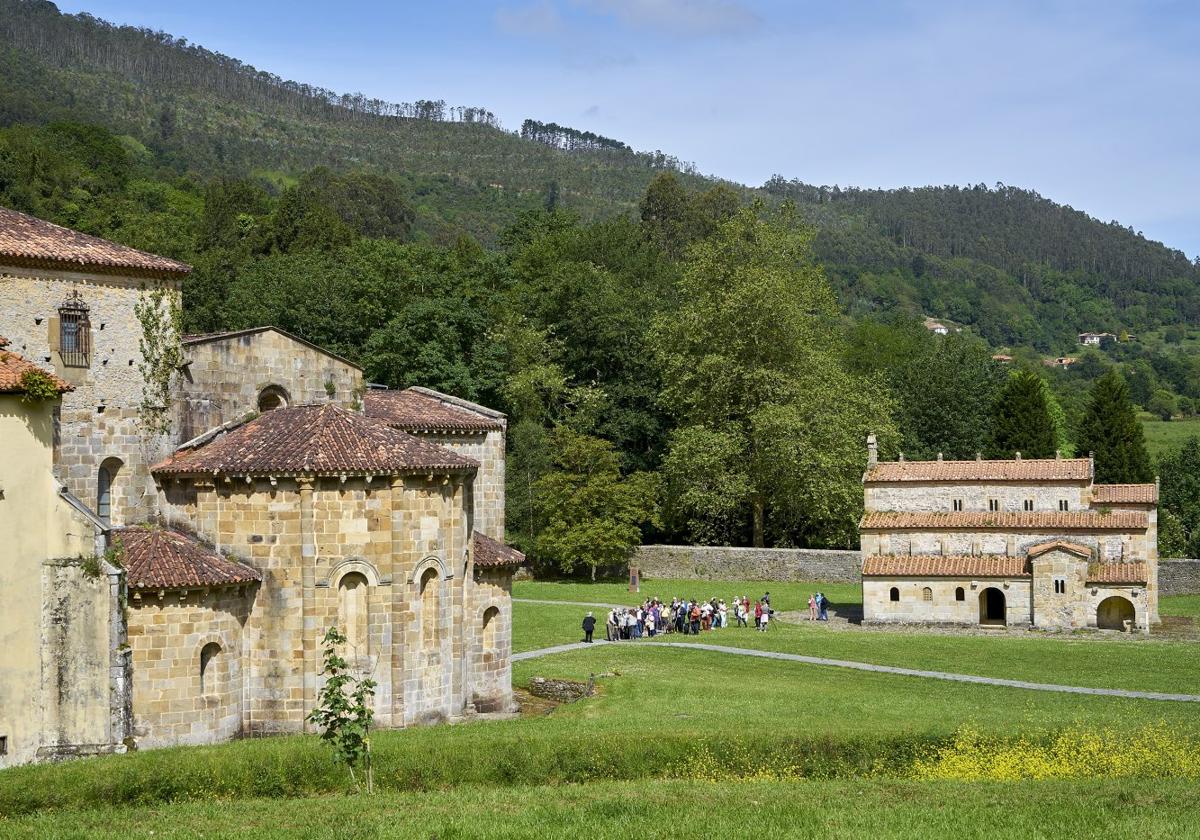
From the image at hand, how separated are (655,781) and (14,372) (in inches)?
644

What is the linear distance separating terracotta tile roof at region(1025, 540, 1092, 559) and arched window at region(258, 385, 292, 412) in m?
33.6

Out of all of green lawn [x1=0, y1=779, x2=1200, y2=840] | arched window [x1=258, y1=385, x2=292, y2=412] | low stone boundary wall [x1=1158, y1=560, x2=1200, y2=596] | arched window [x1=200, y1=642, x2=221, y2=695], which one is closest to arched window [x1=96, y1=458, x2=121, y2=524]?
arched window [x1=200, y1=642, x2=221, y2=695]

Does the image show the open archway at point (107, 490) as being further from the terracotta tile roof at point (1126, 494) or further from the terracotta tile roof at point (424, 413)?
the terracotta tile roof at point (1126, 494)

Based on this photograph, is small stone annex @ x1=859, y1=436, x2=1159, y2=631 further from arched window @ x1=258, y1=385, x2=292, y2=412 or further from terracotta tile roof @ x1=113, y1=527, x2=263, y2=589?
terracotta tile roof @ x1=113, y1=527, x2=263, y2=589

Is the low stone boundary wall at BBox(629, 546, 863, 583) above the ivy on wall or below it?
below

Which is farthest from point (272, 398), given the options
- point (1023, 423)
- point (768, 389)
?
point (1023, 423)

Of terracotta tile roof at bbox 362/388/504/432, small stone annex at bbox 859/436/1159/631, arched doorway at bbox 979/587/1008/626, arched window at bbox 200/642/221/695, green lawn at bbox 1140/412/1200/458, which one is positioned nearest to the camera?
arched window at bbox 200/642/221/695

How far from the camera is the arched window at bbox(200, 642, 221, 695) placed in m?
30.8

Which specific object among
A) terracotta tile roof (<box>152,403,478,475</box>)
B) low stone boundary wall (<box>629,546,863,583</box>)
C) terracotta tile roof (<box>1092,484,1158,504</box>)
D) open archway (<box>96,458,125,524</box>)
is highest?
terracotta tile roof (<box>152,403,478,475</box>)

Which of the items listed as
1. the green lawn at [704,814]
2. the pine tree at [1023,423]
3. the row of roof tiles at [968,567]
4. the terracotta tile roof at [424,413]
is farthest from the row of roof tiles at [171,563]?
the pine tree at [1023,423]

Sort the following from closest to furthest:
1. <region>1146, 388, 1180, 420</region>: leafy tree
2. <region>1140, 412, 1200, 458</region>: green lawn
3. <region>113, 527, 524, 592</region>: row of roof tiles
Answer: <region>113, 527, 524, 592</region>: row of roof tiles, <region>1140, 412, 1200, 458</region>: green lawn, <region>1146, 388, 1180, 420</region>: leafy tree

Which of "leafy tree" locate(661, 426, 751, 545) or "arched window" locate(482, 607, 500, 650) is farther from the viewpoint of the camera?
"leafy tree" locate(661, 426, 751, 545)

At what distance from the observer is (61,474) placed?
104 feet

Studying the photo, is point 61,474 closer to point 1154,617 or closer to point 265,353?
point 265,353
